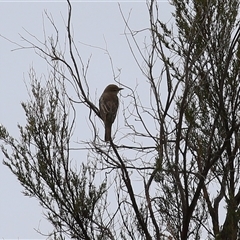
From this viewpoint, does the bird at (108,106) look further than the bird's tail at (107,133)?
Yes

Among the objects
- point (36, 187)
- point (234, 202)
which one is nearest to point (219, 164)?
point (234, 202)

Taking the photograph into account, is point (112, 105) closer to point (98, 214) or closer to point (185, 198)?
point (98, 214)

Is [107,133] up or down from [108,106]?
down

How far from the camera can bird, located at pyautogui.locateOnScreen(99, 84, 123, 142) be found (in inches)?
306

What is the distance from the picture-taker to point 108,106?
8.74 meters

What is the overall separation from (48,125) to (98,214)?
3.62 ft

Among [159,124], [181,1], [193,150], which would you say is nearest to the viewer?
[159,124]

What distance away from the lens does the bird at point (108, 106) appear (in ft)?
25.5

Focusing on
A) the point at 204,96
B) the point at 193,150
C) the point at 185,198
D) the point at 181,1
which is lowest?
the point at 185,198

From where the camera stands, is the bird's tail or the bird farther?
the bird

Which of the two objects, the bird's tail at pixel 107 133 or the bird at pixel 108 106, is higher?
the bird at pixel 108 106

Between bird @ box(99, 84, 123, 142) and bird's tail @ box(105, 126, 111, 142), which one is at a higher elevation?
bird @ box(99, 84, 123, 142)

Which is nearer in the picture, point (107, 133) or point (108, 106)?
point (107, 133)

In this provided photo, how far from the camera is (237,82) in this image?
7.68 meters
